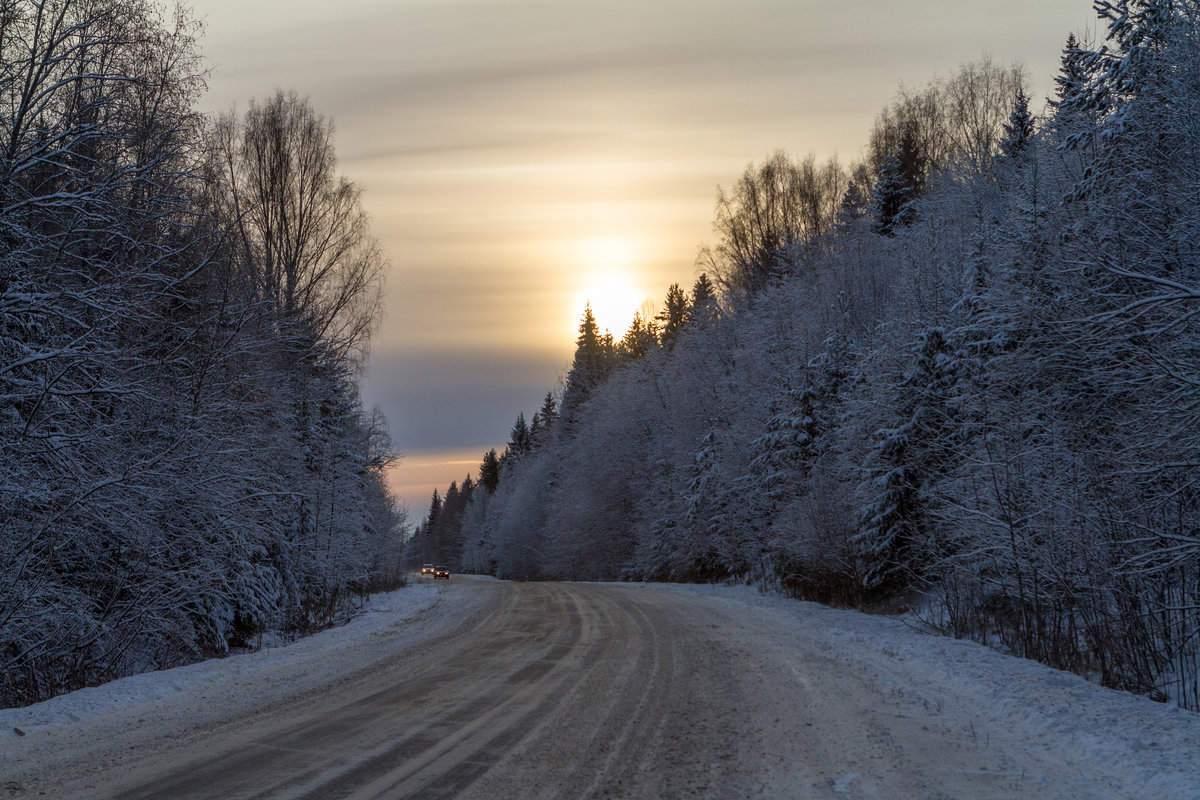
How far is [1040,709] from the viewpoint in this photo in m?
8.95

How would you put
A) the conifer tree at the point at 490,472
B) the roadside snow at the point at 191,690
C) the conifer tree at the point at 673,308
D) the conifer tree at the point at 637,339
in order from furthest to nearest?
1. the conifer tree at the point at 490,472
2. the conifer tree at the point at 673,308
3. the conifer tree at the point at 637,339
4. the roadside snow at the point at 191,690

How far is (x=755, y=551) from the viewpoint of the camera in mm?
32750

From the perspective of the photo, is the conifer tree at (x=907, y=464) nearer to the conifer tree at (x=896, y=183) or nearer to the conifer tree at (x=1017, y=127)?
the conifer tree at (x=1017, y=127)

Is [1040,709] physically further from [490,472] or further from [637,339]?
[490,472]

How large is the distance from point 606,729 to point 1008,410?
11304 millimetres

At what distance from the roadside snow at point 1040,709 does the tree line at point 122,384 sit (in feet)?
35.0

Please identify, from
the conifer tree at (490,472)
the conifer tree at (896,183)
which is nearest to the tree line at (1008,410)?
the conifer tree at (896,183)

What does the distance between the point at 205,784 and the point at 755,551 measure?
93.2 feet

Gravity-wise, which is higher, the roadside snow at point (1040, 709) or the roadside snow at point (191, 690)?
the roadside snow at point (191, 690)

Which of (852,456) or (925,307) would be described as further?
(852,456)

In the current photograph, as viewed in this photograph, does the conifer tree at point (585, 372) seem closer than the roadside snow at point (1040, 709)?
No

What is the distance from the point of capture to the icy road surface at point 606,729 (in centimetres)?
622

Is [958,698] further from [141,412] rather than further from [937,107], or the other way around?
[937,107]

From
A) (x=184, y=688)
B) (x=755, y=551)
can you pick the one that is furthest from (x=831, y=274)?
(x=184, y=688)
